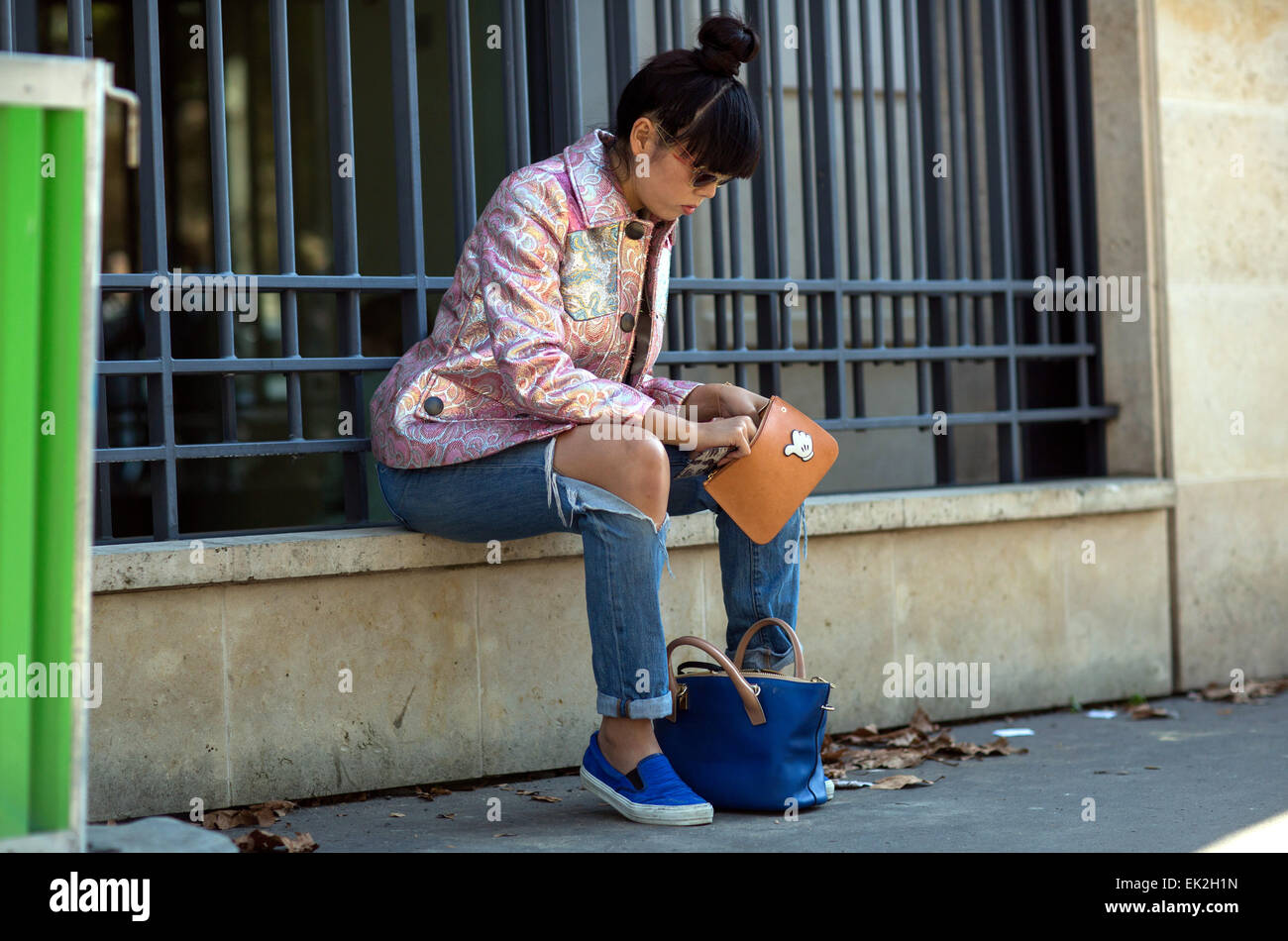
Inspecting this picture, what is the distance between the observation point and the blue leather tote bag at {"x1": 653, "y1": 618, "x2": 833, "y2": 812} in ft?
10.2

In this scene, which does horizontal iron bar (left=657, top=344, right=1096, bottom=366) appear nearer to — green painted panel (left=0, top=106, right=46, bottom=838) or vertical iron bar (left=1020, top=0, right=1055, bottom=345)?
vertical iron bar (left=1020, top=0, right=1055, bottom=345)

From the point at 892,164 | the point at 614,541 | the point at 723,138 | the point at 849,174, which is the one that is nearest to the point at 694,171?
the point at 723,138

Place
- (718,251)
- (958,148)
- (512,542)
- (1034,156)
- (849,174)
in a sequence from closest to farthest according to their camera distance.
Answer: (512,542) < (718,251) < (849,174) < (958,148) < (1034,156)

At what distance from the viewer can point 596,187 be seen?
10.8 feet

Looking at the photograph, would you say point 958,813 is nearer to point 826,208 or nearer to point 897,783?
point 897,783

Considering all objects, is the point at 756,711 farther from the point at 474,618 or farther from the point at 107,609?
the point at 107,609

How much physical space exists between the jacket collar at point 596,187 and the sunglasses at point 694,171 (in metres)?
0.16

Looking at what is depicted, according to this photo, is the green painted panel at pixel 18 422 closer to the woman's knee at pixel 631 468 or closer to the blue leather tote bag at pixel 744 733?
the woman's knee at pixel 631 468

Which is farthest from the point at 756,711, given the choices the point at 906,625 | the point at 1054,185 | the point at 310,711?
the point at 1054,185

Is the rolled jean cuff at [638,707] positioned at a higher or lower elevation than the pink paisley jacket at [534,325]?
lower

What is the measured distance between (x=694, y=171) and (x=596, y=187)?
23cm

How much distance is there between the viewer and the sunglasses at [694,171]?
320cm

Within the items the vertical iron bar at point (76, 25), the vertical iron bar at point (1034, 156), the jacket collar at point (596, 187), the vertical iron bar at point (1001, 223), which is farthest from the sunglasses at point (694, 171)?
the vertical iron bar at point (1034, 156)

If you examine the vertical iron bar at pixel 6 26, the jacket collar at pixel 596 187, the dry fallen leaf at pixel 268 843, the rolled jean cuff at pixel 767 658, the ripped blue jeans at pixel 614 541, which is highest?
the vertical iron bar at pixel 6 26
